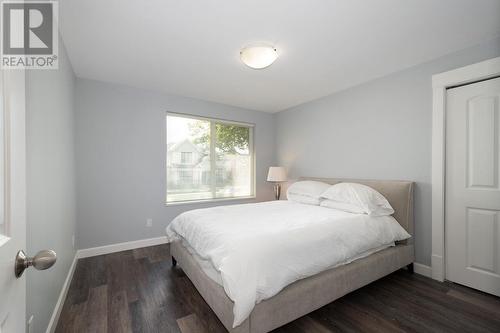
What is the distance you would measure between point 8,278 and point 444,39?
3.29 metres

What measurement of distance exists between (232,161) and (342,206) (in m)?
2.37

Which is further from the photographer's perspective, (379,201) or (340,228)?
(379,201)

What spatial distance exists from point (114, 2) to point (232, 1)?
881 millimetres

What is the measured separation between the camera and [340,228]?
2.02m

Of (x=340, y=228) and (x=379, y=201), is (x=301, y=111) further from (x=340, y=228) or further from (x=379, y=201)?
(x=340, y=228)

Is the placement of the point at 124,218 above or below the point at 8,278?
below

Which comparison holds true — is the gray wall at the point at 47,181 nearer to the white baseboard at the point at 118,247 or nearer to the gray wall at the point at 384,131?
the white baseboard at the point at 118,247

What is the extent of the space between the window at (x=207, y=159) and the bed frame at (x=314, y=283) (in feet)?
4.61

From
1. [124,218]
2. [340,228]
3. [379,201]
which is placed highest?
[379,201]

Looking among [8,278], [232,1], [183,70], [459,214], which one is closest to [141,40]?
[183,70]

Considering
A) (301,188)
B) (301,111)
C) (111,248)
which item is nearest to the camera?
(111,248)

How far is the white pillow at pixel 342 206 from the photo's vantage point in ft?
8.31

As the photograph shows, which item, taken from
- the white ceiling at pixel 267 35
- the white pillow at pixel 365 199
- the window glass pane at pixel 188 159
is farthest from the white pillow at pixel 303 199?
the white ceiling at pixel 267 35

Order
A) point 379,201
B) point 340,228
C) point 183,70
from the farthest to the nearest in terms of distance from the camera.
Answer: point 183,70 → point 379,201 → point 340,228
